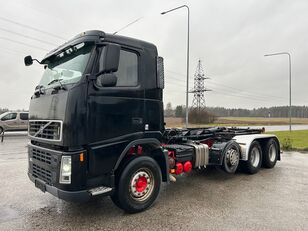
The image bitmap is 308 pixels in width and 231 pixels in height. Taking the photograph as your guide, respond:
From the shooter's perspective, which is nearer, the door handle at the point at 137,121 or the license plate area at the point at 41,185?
the license plate area at the point at 41,185

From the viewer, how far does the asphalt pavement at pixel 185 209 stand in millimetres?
3922

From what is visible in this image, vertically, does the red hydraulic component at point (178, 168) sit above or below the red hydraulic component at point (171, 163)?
below

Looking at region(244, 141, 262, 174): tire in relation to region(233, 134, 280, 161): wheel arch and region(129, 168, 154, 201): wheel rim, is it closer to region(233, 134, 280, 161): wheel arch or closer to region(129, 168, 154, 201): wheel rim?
region(233, 134, 280, 161): wheel arch

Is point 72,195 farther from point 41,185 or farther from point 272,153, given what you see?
point 272,153

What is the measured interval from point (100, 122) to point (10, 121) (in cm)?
1888

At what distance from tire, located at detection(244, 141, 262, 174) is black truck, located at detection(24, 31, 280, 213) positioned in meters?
3.04

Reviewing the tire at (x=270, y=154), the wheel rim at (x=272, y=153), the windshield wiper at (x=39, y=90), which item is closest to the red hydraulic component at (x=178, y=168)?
the windshield wiper at (x=39, y=90)

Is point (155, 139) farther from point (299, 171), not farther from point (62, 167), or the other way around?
point (299, 171)

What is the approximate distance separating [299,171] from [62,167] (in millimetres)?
7033

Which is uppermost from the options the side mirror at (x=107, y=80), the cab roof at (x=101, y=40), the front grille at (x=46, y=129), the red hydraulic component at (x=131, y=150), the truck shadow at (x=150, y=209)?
the cab roof at (x=101, y=40)

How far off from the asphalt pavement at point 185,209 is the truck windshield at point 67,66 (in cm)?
219

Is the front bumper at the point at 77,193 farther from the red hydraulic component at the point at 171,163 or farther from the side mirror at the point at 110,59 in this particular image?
the side mirror at the point at 110,59

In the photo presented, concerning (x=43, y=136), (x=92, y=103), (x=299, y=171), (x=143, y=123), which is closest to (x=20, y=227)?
(x=43, y=136)

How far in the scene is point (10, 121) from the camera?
1983cm
